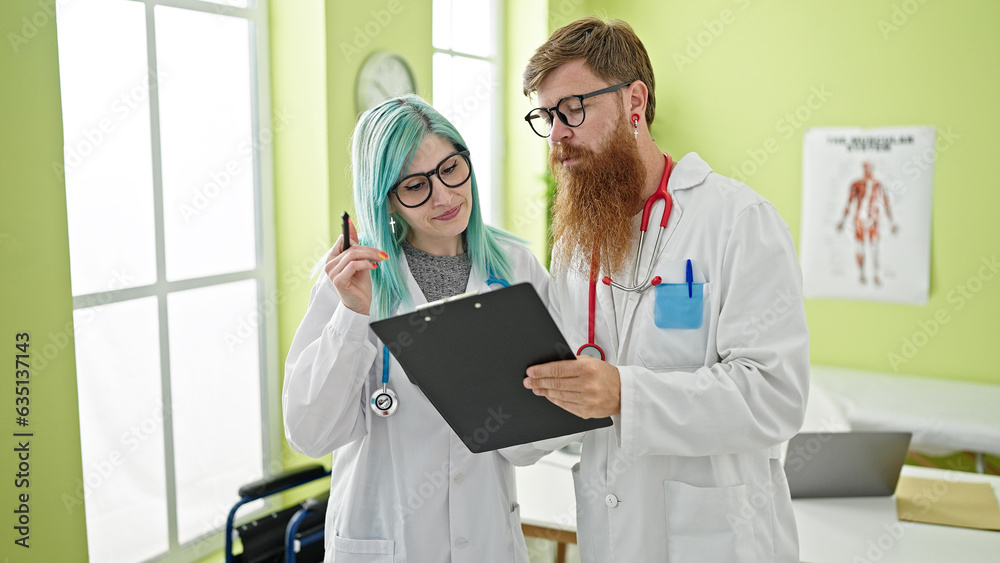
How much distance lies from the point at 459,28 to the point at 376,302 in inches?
128

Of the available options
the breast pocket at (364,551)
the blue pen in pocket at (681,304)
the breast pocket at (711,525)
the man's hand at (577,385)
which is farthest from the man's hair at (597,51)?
the breast pocket at (364,551)

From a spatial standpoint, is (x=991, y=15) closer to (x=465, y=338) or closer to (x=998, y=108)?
(x=998, y=108)

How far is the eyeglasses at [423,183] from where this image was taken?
5.60 feet

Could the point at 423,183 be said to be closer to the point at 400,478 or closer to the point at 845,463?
the point at 400,478

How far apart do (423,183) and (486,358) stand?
0.59 meters

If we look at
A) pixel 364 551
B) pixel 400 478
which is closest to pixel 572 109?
pixel 400 478

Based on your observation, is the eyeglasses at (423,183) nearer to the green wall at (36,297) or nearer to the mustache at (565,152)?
the mustache at (565,152)

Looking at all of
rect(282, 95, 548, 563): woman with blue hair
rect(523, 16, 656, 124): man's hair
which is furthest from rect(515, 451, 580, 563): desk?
rect(523, 16, 656, 124): man's hair

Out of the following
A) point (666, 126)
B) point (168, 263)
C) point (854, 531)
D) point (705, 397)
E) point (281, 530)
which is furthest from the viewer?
point (666, 126)

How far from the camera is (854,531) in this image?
2.18 m

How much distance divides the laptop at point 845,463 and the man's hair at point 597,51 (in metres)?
1.36

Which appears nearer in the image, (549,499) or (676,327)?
(676,327)

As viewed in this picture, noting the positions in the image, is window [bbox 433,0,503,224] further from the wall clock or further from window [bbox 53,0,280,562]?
window [bbox 53,0,280,562]

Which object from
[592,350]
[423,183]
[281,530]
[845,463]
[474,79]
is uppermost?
[474,79]
